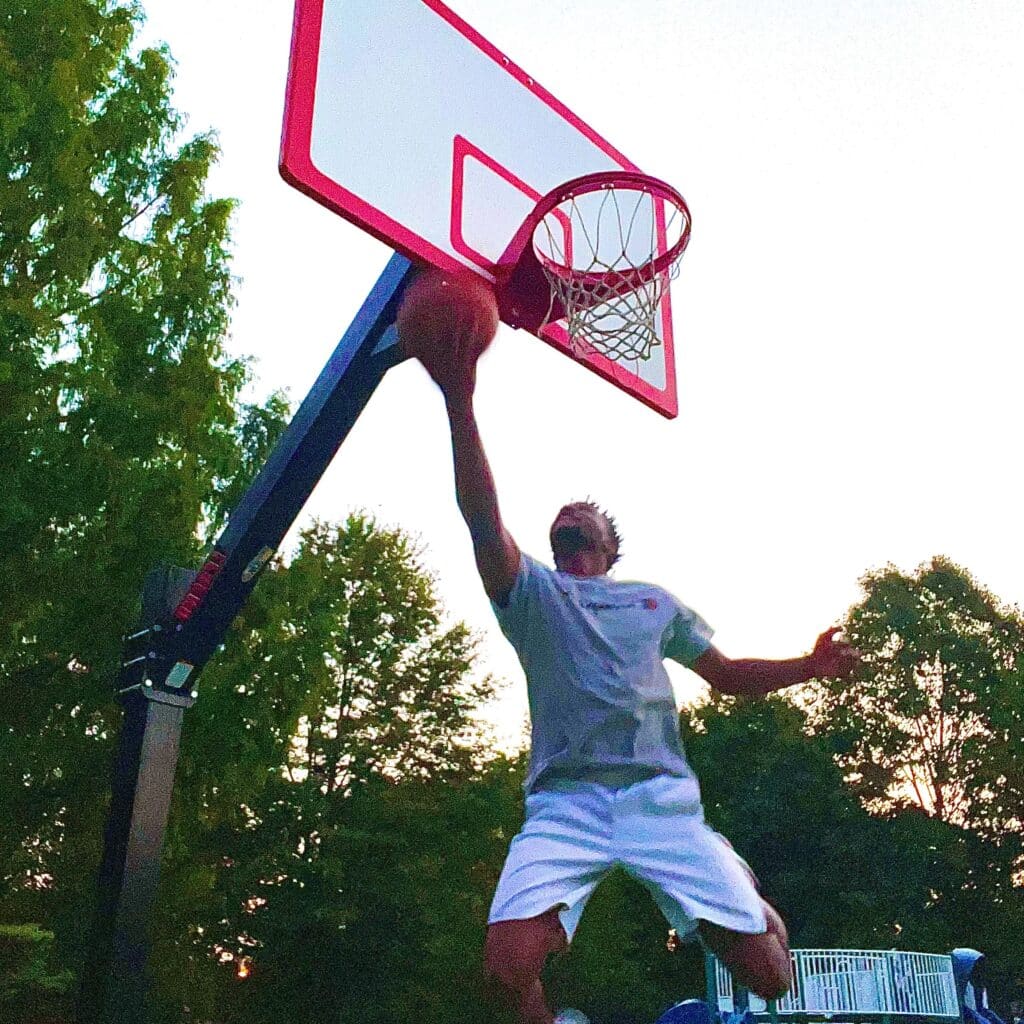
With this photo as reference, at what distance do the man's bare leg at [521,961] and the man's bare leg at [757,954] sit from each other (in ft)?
1.30

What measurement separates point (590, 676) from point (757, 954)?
0.76 m

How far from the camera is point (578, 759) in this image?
8.98ft

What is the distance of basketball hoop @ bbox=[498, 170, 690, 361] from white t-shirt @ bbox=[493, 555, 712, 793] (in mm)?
1452

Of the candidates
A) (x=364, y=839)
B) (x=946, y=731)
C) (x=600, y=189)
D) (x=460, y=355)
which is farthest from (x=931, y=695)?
(x=460, y=355)

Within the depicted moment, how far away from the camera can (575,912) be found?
8.48 feet

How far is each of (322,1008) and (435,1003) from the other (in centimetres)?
181

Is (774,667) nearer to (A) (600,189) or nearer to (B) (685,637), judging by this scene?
(B) (685,637)

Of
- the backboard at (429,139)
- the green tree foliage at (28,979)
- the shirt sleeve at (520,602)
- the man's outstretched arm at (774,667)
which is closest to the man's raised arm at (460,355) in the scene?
the shirt sleeve at (520,602)

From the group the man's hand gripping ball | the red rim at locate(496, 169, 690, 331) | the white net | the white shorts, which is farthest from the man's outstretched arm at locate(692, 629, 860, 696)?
the red rim at locate(496, 169, 690, 331)

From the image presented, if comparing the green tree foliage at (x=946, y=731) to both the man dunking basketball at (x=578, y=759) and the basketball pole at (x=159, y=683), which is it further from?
the man dunking basketball at (x=578, y=759)

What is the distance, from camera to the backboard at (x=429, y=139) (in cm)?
A: 407

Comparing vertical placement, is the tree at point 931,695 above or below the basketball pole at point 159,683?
above

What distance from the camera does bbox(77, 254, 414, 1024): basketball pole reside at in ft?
17.8

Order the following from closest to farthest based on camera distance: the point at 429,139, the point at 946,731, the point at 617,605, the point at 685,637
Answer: the point at 617,605, the point at 685,637, the point at 429,139, the point at 946,731
